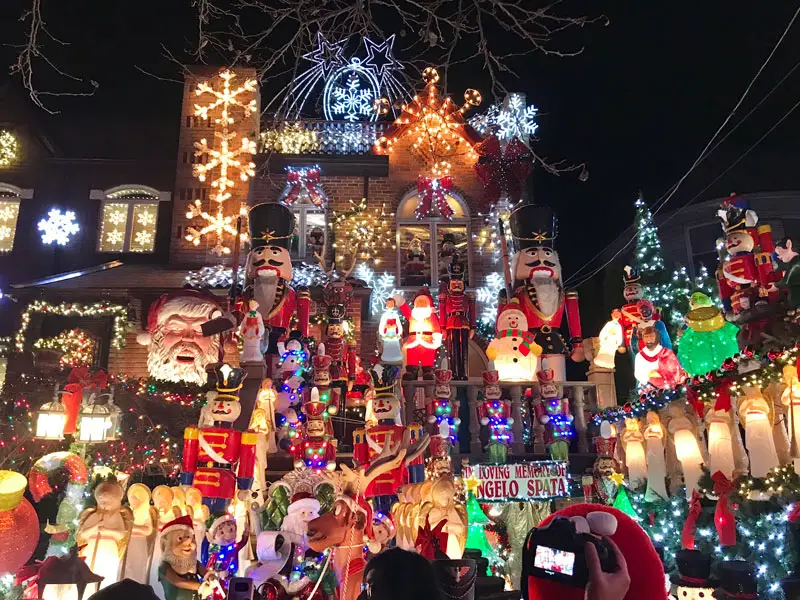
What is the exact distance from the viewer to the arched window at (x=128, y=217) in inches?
563

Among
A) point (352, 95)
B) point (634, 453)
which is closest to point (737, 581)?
point (634, 453)

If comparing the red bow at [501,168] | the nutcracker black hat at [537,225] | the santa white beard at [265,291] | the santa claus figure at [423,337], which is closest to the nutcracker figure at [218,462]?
the santa white beard at [265,291]

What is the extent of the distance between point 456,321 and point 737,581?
222 inches

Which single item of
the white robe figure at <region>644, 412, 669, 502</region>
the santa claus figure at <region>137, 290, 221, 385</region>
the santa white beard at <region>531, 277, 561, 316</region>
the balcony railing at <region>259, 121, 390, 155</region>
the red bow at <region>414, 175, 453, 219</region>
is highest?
the balcony railing at <region>259, 121, 390, 155</region>

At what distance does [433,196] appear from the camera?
13.6 meters

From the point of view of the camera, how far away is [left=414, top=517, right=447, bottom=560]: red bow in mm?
5621

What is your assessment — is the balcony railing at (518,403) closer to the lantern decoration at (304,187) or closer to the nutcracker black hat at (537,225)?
the nutcracker black hat at (537,225)

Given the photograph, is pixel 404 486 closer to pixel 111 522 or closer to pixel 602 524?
pixel 111 522

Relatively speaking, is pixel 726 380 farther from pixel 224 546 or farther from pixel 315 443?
pixel 224 546

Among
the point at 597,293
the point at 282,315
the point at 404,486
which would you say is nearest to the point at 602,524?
the point at 404,486

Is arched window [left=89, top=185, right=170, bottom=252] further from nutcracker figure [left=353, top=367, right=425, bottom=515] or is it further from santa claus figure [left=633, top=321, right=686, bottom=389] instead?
santa claus figure [left=633, top=321, right=686, bottom=389]

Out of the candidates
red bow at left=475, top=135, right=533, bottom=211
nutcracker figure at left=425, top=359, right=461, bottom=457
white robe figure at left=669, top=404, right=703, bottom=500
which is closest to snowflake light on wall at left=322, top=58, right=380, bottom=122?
red bow at left=475, top=135, right=533, bottom=211

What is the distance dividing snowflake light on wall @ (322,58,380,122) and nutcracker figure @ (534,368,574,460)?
8.57 metres

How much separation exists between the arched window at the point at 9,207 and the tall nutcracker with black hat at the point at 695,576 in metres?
15.2
